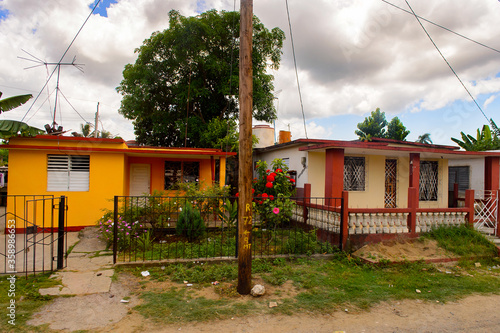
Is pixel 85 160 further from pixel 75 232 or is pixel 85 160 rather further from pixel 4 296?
pixel 4 296

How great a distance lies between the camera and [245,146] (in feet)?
15.3

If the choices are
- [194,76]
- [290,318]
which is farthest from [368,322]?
[194,76]

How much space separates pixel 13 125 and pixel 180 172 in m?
5.50

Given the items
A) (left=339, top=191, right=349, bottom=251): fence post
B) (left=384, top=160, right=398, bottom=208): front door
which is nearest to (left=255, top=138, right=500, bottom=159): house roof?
(left=384, top=160, right=398, bottom=208): front door

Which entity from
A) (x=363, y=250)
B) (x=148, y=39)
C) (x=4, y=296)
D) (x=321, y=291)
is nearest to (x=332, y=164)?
(x=363, y=250)

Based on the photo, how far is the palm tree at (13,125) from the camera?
8.67 meters

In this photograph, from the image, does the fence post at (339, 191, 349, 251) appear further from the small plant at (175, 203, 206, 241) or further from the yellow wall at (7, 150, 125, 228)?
the yellow wall at (7, 150, 125, 228)

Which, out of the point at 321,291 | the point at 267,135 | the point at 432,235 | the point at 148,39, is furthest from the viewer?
the point at 148,39

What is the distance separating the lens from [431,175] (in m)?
11.7

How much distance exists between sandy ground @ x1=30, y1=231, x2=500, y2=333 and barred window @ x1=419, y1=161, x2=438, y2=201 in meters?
7.41

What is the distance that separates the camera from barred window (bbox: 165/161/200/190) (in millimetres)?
11930

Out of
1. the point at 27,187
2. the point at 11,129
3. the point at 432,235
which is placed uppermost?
the point at 11,129

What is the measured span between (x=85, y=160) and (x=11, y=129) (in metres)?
2.10

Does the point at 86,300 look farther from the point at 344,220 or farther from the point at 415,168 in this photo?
the point at 415,168
